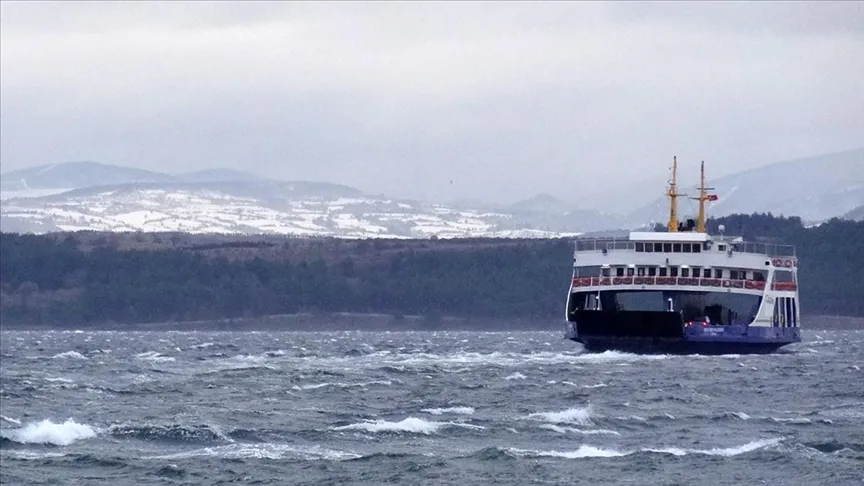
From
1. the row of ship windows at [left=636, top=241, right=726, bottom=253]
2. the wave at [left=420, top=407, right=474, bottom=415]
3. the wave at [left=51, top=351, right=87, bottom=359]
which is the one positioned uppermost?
the row of ship windows at [left=636, top=241, right=726, bottom=253]

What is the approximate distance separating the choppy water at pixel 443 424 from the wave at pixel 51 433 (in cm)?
8

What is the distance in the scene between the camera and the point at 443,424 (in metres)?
46.8

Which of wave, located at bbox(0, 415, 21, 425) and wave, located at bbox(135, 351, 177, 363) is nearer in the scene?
wave, located at bbox(0, 415, 21, 425)

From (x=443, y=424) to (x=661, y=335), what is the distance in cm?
3862

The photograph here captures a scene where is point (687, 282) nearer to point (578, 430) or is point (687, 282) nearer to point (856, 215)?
point (578, 430)

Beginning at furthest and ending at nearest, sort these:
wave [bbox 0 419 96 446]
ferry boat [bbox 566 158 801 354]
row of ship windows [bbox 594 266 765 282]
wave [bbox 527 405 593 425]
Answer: row of ship windows [bbox 594 266 765 282] → ferry boat [bbox 566 158 801 354] → wave [bbox 527 405 593 425] → wave [bbox 0 419 96 446]

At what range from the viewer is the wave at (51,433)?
4525 cm

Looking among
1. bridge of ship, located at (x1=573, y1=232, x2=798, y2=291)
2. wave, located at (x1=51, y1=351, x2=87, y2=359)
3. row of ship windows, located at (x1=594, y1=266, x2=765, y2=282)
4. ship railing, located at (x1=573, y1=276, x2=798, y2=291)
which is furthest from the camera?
wave, located at (x1=51, y1=351, x2=87, y2=359)

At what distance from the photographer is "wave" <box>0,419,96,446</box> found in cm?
4525

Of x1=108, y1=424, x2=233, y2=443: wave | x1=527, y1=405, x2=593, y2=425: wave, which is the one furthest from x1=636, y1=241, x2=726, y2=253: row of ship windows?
x1=108, y1=424, x2=233, y2=443: wave

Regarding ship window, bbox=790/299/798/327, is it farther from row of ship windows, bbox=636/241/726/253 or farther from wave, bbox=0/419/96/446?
wave, bbox=0/419/96/446

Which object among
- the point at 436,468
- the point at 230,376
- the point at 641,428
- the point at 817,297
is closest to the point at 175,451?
the point at 436,468

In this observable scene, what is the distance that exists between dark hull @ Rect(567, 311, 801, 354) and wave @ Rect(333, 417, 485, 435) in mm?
37570

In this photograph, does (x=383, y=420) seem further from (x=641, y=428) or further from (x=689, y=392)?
(x=689, y=392)
